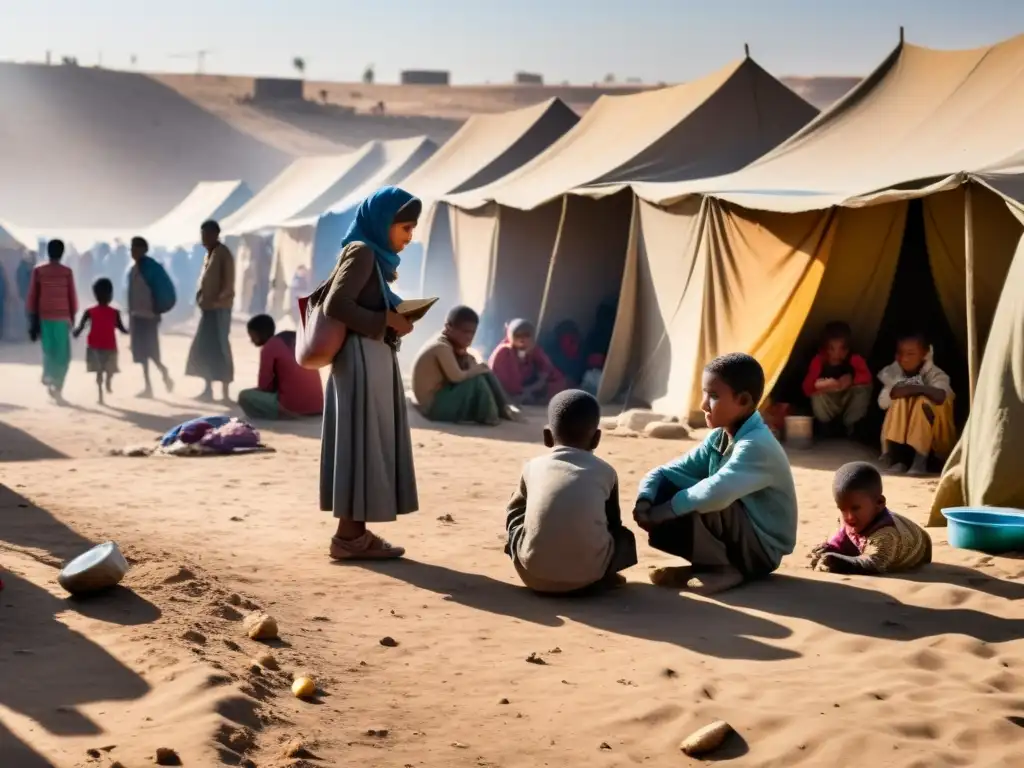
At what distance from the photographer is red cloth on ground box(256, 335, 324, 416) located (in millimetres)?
10766

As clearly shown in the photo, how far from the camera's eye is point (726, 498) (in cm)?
503

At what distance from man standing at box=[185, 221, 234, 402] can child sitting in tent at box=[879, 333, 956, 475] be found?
6.05 meters

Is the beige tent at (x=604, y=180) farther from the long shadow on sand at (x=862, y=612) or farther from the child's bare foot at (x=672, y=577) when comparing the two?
the long shadow on sand at (x=862, y=612)

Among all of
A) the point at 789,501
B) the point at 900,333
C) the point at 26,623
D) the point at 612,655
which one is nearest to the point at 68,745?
the point at 26,623

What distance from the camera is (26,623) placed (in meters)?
4.32

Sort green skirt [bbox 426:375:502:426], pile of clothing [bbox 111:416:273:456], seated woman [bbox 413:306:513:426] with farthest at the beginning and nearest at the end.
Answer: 1. green skirt [bbox 426:375:502:426]
2. seated woman [bbox 413:306:513:426]
3. pile of clothing [bbox 111:416:273:456]

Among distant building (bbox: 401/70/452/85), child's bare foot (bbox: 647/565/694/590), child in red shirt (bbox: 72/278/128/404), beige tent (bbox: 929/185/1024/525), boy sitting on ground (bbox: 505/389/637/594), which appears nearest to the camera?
boy sitting on ground (bbox: 505/389/637/594)

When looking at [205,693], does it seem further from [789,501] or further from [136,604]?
[789,501]

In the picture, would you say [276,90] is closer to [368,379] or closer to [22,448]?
[22,448]

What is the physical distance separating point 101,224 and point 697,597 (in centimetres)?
5218

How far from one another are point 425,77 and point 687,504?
260 ft

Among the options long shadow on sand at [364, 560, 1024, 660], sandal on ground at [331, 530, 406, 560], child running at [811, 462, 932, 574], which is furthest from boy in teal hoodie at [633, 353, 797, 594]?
sandal on ground at [331, 530, 406, 560]

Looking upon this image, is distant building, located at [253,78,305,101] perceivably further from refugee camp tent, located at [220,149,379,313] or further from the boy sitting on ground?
the boy sitting on ground

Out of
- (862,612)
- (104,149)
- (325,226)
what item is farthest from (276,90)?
(862,612)
